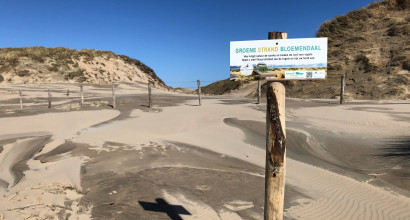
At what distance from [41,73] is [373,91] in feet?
138

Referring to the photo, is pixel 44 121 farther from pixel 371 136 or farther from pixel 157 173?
pixel 371 136

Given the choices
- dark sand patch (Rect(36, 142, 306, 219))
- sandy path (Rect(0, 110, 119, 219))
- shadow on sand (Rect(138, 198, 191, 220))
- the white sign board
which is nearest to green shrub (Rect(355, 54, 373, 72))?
dark sand patch (Rect(36, 142, 306, 219))

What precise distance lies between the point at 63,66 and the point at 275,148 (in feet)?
146

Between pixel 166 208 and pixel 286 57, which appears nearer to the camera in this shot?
pixel 166 208

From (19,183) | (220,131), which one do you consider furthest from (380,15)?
(19,183)

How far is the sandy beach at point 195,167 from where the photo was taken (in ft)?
16.8

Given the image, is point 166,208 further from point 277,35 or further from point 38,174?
point 277,35

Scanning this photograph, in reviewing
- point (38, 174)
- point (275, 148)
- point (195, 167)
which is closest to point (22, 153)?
point (38, 174)

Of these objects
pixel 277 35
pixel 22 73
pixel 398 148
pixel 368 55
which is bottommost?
pixel 398 148

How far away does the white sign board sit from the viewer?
6008mm

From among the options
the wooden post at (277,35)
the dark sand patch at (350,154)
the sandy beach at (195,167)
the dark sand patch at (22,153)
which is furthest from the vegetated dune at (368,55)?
the dark sand patch at (22,153)

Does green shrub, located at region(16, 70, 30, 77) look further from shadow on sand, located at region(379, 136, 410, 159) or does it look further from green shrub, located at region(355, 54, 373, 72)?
shadow on sand, located at region(379, 136, 410, 159)

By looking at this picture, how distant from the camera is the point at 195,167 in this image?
7.60m

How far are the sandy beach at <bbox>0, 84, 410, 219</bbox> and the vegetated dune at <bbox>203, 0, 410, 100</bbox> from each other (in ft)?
34.2
